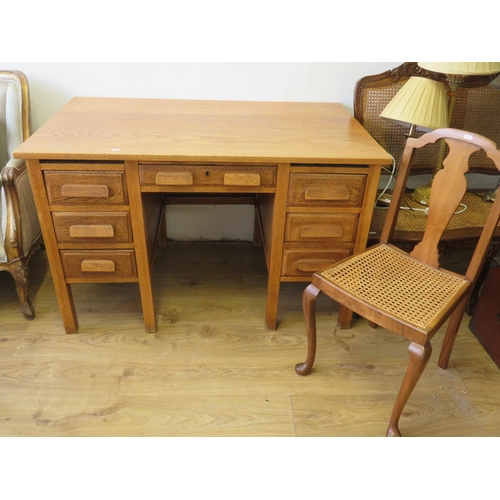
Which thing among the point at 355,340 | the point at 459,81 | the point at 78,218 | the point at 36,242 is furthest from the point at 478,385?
the point at 36,242

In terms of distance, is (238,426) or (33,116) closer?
(238,426)

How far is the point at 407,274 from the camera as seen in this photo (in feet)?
4.68

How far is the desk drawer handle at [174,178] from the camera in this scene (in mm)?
1368

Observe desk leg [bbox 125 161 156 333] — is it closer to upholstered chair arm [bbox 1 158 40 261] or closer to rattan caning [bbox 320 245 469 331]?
upholstered chair arm [bbox 1 158 40 261]

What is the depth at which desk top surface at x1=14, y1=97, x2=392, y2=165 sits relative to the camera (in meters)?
1.33

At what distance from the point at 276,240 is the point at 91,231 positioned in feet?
2.10

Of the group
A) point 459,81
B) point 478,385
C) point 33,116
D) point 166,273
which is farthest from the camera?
point 166,273

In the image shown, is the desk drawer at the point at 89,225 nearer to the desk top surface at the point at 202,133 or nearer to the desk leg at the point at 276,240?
the desk top surface at the point at 202,133

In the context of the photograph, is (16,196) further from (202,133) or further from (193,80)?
(193,80)

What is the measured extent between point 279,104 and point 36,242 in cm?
120

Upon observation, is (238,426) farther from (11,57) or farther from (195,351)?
(11,57)

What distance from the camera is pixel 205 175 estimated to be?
54.6 inches

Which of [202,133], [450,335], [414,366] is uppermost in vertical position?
[202,133]

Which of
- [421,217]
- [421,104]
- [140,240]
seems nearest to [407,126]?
[421,104]
